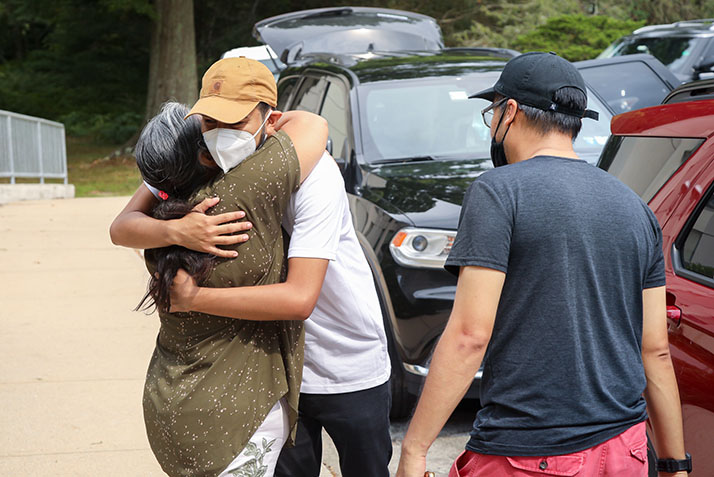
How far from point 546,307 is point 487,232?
8.3 inches

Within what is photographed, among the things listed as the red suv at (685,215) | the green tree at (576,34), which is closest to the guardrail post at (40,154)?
the green tree at (576,34)

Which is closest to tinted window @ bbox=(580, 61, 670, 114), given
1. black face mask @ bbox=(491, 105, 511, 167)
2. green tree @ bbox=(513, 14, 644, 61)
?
black face mask @ bbox=(491, 105, 511, 167)

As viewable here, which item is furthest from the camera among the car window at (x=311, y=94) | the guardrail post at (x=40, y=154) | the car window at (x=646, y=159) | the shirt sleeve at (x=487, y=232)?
the guardrail post at (x=40, y=154)

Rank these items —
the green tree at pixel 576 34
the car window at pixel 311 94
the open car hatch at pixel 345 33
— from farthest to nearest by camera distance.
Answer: the green tree at pixel 576 34
the open car hatch at pixel 345 33
the car window at pixel 311 94

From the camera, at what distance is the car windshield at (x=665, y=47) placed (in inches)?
420

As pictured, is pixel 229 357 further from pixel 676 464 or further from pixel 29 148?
pixel 29 148

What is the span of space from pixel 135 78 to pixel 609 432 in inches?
1182

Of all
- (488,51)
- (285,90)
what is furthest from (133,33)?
(488,51)

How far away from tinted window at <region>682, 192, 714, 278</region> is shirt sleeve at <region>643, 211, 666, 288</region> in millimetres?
715

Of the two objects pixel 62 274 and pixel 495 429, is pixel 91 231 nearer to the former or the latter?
pixel 62 274

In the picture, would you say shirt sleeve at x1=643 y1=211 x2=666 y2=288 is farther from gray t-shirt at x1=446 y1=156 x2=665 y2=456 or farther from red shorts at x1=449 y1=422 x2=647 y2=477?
red shorts at x1=449 y1=422 x2=647 y2=477

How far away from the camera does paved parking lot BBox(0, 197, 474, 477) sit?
172 inches

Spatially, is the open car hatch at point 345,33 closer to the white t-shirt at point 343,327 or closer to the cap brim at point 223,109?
the white t-shirt at point 343,327

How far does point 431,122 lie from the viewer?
5879 mm
